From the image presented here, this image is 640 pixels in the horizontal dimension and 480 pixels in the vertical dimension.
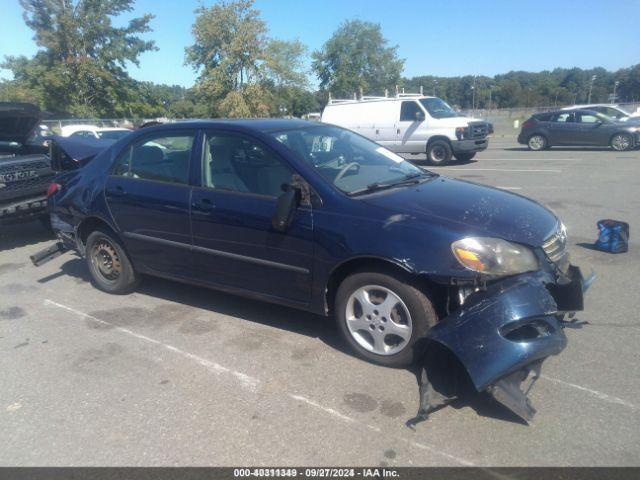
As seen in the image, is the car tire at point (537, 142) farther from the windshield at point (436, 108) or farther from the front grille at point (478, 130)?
the windshield at point (436, 108)

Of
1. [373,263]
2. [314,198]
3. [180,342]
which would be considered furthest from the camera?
[180,342]

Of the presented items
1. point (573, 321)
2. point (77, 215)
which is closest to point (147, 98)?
point (77, 215)

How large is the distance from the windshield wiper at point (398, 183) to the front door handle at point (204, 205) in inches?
47.4

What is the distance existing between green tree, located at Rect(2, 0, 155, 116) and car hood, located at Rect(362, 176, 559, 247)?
128 ft

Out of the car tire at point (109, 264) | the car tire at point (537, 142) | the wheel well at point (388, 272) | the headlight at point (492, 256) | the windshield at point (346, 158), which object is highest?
the windshield at point (346, 158)

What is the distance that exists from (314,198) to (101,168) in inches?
101

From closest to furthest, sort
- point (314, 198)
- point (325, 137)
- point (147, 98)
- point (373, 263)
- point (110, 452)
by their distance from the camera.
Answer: point (110, 452) → point (373, 263) → point (314, 198) → point (325, 137) → point (147, 98)

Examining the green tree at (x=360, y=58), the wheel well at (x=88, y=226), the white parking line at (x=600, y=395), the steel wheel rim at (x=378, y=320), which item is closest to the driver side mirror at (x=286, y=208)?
the steel wheel rim at (x=378, y=320)

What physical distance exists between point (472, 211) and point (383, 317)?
3.19 feet

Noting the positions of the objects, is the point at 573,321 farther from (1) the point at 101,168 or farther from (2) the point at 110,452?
(1) the point at 101,168

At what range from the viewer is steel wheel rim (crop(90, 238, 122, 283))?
16.8ft

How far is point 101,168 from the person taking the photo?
5.07 metres

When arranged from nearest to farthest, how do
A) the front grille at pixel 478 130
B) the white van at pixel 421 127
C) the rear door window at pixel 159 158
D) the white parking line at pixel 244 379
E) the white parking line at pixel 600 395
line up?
1. the white parking line at pixel 244 379
2. the white parking line at pixel 600 395
3. the rear door window at pixel 159 158
4. the white van at pixel 421 127
5. the front grille at pixel 478 130

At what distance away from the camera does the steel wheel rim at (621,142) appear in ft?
56.6
